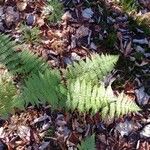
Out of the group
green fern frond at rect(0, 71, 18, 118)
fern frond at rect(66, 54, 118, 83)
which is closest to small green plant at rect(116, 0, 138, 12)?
fern frond at rect(66, 54, 118, 83)

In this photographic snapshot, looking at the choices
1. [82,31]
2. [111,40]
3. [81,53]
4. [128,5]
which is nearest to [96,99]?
[81,53]

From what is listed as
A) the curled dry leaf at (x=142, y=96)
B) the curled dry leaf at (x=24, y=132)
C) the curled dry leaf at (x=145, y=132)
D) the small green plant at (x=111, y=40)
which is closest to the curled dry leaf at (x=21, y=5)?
the small green plant at (x=111, y=40)

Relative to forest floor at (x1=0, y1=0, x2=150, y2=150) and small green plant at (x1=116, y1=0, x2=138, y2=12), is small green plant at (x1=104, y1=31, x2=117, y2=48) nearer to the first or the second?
forest floor at (x1=0, y1=0, x2=150, y2=150)

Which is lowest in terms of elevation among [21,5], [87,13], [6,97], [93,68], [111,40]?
[6,97]

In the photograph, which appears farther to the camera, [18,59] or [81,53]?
[81,53]

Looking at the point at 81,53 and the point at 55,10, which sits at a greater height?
the point at 55,10

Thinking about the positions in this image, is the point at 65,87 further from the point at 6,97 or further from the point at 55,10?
the point at 55,10

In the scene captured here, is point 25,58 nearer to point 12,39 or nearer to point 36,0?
point 12,39

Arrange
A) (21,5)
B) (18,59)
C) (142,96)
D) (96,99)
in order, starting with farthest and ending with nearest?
(21,5)
(142,96)
(18,59)
(96,99)
